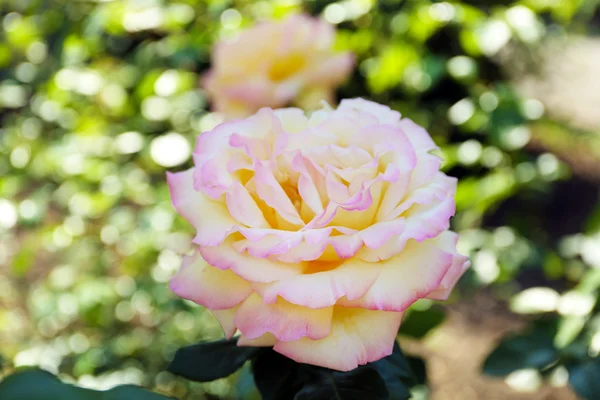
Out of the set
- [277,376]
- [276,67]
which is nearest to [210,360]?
[277,376]

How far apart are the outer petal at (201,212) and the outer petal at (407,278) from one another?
Answer: 0.30 feet

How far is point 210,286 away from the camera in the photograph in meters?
0.35

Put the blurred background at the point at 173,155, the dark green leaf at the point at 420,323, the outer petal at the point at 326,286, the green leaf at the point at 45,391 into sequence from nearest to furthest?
the green leaf at the point at 45,391 → the outer petal at the point at 326,286 → the dark green leaf at the point at 420,323 → the blurred background at the point at 173,155

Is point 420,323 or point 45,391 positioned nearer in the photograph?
point 45,391

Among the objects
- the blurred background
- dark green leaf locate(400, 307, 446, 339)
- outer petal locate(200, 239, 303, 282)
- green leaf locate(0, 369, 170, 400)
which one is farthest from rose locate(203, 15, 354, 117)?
green leaf locate(0, 369, 170, 400)

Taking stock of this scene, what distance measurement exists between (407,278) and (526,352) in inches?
12.5

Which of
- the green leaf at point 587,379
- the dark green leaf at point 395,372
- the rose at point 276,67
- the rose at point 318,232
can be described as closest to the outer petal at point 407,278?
the rose at point 318,232

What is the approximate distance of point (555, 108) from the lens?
3.05 m

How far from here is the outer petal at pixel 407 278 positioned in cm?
32

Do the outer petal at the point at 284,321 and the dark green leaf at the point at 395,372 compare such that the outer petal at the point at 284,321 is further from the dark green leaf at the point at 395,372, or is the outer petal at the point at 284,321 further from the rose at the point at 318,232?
the dark green leaf at the point at 395,372

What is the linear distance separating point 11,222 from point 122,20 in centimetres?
40

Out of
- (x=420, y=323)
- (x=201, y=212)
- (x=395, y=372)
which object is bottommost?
(x=420, y=323)

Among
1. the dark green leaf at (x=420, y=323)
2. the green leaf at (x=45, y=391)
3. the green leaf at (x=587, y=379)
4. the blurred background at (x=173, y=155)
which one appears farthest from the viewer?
the blurred background at (x=173, y=155)

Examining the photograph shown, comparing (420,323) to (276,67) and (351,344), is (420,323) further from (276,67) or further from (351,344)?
(276,67)
